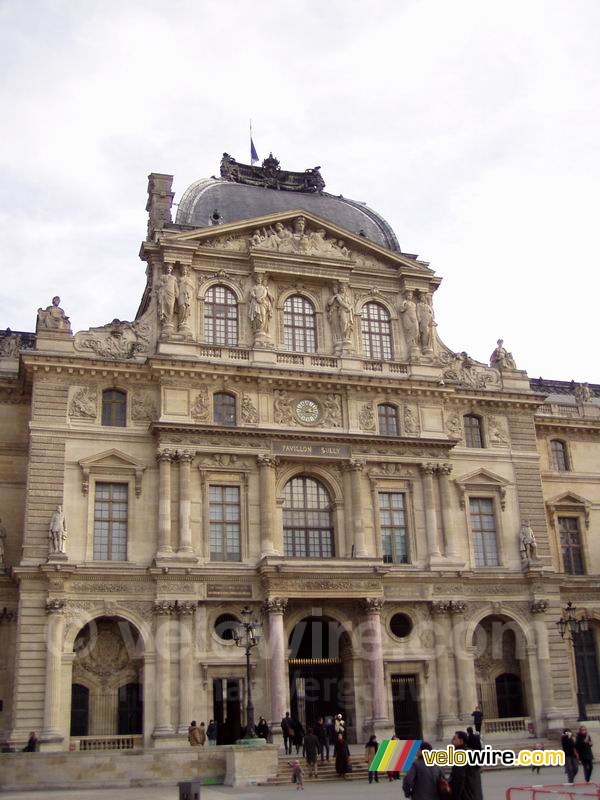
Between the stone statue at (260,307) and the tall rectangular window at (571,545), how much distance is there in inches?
720

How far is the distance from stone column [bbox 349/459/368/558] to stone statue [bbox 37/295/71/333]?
13520 millimetres

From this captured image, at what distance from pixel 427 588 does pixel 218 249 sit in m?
17.6

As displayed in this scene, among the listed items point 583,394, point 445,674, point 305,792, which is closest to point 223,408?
point 445,674

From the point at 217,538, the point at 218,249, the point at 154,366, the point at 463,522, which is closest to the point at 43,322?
the point at 154,366

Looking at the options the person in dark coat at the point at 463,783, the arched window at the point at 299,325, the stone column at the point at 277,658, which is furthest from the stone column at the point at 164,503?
the person in dark coat at the point at 463,783

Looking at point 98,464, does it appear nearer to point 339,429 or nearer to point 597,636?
point 339,429

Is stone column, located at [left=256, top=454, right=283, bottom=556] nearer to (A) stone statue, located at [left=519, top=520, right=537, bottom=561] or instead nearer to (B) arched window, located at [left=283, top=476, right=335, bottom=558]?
(B) arched window, located at [left=283, top=476, right=335, bottom=558]

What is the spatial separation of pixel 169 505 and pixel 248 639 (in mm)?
7537

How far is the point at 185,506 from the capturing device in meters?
38.1

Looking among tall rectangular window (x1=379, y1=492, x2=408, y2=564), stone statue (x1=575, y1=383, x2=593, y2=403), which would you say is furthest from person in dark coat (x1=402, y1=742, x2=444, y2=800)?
stone statue (x1=575, y1=383, x2=593, y2=403)

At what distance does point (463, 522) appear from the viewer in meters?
42.5

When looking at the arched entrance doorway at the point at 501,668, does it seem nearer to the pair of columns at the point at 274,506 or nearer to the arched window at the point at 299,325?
the pair of columns at the point at 274,506

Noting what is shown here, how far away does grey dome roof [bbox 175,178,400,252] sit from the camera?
149 ft

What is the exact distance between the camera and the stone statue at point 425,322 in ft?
146
